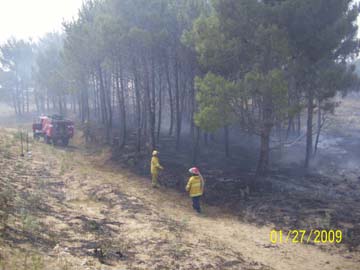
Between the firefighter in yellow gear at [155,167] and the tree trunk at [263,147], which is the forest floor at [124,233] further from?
the tree trunk at [263,147]

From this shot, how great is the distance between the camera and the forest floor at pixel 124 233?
630cm

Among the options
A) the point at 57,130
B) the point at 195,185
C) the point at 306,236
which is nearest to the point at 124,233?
the point at 195,185

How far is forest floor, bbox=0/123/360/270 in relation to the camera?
630 centimetres

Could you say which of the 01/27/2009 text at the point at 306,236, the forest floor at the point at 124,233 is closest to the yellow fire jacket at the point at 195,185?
the forest floor at the point at 124,233

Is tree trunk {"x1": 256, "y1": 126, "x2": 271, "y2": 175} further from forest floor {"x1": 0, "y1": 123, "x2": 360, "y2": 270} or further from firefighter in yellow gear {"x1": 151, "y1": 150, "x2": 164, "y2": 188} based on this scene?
firefighter in yellow gear {"x1": 151, "y1": 150, "x2": 164, "y2": 188}

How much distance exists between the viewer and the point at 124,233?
8203 millimetres

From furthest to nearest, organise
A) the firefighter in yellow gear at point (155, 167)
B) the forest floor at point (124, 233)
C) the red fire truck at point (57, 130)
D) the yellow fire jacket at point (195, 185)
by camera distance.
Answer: the red fire truck at point (57, 130), the firefighter in yellow gear at point (155, 167), the yellow fire jacket at point (195, 185), the forest floor at point (124, 233)

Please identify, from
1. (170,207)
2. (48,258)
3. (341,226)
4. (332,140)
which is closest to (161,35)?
(170,207)

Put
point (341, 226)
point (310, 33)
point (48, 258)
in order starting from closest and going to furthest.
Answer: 1. point (48, 258)
2. point (341, 226)
3. point (310, 33)

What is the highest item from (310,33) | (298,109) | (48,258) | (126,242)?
(310,33)

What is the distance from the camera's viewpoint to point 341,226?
9.74m

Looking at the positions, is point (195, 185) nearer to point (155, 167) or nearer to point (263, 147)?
point (155, 167)

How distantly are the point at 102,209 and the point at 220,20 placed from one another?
30.2 ft

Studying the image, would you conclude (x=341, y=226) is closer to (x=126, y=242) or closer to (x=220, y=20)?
(x=126, y=242)
